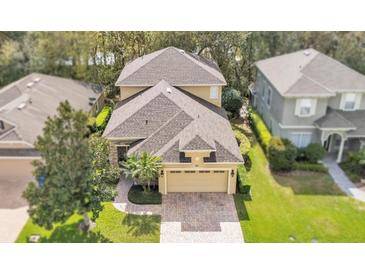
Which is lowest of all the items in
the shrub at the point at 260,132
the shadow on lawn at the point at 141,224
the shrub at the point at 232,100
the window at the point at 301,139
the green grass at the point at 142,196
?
the shadow on lawn at the point at 141,224

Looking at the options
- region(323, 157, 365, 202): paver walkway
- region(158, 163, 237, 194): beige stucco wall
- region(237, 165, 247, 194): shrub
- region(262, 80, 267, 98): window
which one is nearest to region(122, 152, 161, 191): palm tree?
region(158, 163, 237, 194): beige stucco wall

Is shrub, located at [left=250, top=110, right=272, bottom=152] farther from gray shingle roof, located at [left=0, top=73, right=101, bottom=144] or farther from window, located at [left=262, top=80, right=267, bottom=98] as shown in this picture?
gray shingle roof, located at [left=0, top=73, right=101, bottom=144]

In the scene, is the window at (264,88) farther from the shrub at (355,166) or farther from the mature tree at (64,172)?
the mature tree at (64,172)

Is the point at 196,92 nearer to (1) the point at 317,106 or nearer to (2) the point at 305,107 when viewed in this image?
(2) the point at 305,107

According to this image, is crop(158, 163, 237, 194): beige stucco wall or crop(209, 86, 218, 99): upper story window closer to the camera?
crop(158, 163, 237, 194): beige stucco wall

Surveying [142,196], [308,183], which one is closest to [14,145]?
[142,196]

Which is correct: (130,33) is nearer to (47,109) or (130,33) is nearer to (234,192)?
(47,109)

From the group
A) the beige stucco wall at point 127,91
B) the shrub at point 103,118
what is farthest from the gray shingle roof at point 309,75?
the shrub at point 103,118
